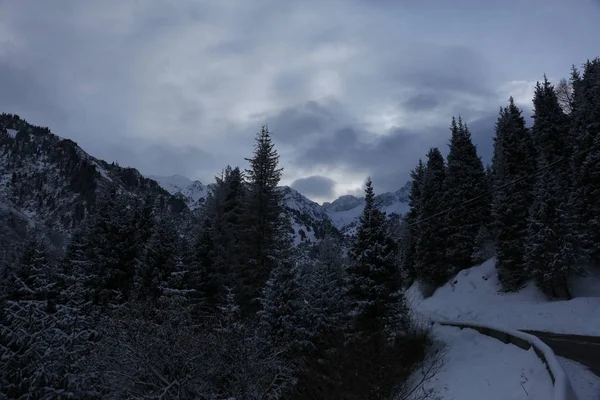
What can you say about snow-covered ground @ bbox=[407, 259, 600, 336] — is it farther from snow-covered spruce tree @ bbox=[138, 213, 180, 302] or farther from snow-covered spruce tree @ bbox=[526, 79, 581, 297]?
snow-covered spruce tree @ bbox=[138, 213, 180, 302]

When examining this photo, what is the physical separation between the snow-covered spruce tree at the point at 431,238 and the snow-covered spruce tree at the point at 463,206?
653mm

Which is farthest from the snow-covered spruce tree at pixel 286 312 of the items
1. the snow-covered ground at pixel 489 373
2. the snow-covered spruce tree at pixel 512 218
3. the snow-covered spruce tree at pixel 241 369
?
the snow-covered spruce tree at pixel 512 218

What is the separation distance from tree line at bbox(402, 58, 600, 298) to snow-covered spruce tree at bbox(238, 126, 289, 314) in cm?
904

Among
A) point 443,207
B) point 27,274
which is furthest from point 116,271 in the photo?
point 443,207

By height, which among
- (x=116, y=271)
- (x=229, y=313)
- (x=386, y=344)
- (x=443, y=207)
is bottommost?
(x=386, y=344)

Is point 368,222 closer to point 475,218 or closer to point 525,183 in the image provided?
point 525,183

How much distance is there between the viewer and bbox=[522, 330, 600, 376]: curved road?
12750 mm

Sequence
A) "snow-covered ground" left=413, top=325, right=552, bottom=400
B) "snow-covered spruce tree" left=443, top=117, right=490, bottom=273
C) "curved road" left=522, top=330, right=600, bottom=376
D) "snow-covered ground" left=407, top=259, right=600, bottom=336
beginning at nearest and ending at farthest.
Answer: "snow-covered ground" left=413, top=325, right=552, bottom=400 → "curved road" left=522, top=330, right=600, bottom=376 → "snow-covered ground" left=407, top=259, right=600, bottom=336 → "snow-covered spruce tree" left=443, top=117, right=490, bottom=273

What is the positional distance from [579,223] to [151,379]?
30.5m

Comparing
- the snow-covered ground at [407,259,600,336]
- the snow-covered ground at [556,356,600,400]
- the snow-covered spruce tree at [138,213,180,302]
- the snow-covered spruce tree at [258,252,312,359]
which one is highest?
the snow-covered spruce tree at [138,213,180,302]

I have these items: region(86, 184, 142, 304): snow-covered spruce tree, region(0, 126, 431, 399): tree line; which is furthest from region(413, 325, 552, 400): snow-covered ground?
region(86, 184, 142, 304): snow-covered spruce tree

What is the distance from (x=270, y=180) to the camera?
29984 millimetres

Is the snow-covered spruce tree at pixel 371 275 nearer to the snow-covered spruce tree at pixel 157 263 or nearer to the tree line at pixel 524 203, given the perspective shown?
the tree line at pixel 524 203

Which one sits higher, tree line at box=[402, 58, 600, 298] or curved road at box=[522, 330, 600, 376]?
tree line at box=[402, 58, 600, 298]
